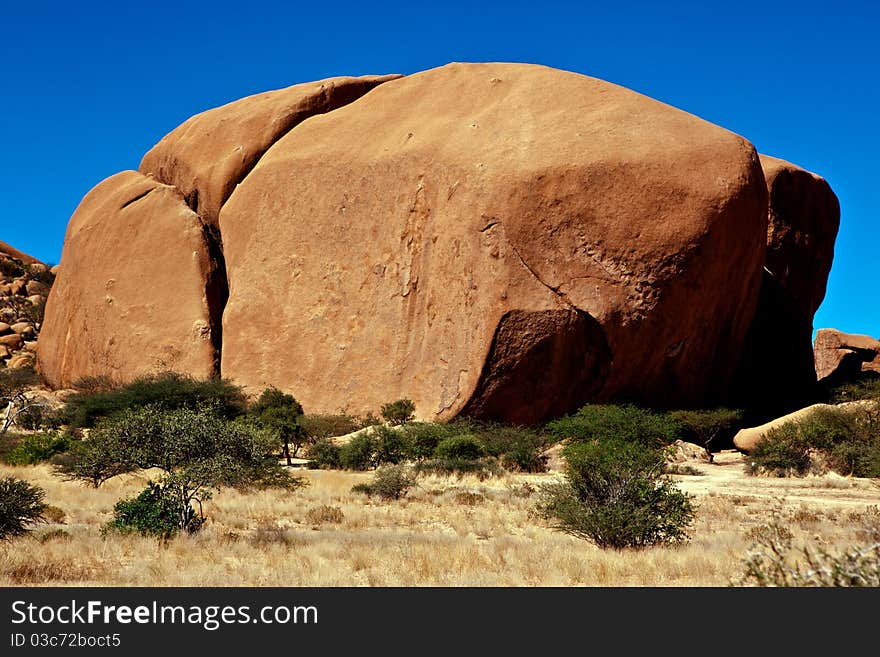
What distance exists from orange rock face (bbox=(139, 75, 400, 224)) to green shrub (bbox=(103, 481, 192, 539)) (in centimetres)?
2479

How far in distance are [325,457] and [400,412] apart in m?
3.90

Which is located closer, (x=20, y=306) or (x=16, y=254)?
(x=20, y=306)

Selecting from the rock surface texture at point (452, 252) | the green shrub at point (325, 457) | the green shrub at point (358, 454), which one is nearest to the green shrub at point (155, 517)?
the green shrub at point (358, 454)

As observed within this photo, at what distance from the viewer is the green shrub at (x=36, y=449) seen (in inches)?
837

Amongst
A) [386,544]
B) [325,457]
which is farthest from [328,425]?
[386,544]

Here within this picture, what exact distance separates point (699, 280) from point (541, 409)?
5.74 m

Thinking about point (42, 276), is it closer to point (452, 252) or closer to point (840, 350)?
point (452, 252)

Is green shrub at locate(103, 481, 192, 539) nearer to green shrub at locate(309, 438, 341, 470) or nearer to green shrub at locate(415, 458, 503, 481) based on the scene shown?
green shrub at locate(415, 458, 503, 481)

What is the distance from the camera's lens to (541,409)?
25.4m

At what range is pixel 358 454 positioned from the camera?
70.9ft

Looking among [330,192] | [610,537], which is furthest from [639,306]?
[610,537]

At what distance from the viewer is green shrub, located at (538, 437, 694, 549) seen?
31.6 feet

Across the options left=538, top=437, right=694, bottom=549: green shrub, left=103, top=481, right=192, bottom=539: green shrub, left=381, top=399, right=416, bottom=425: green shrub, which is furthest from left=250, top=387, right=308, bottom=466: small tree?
left=538, top=437, right=694, bottom=549: green shrub
